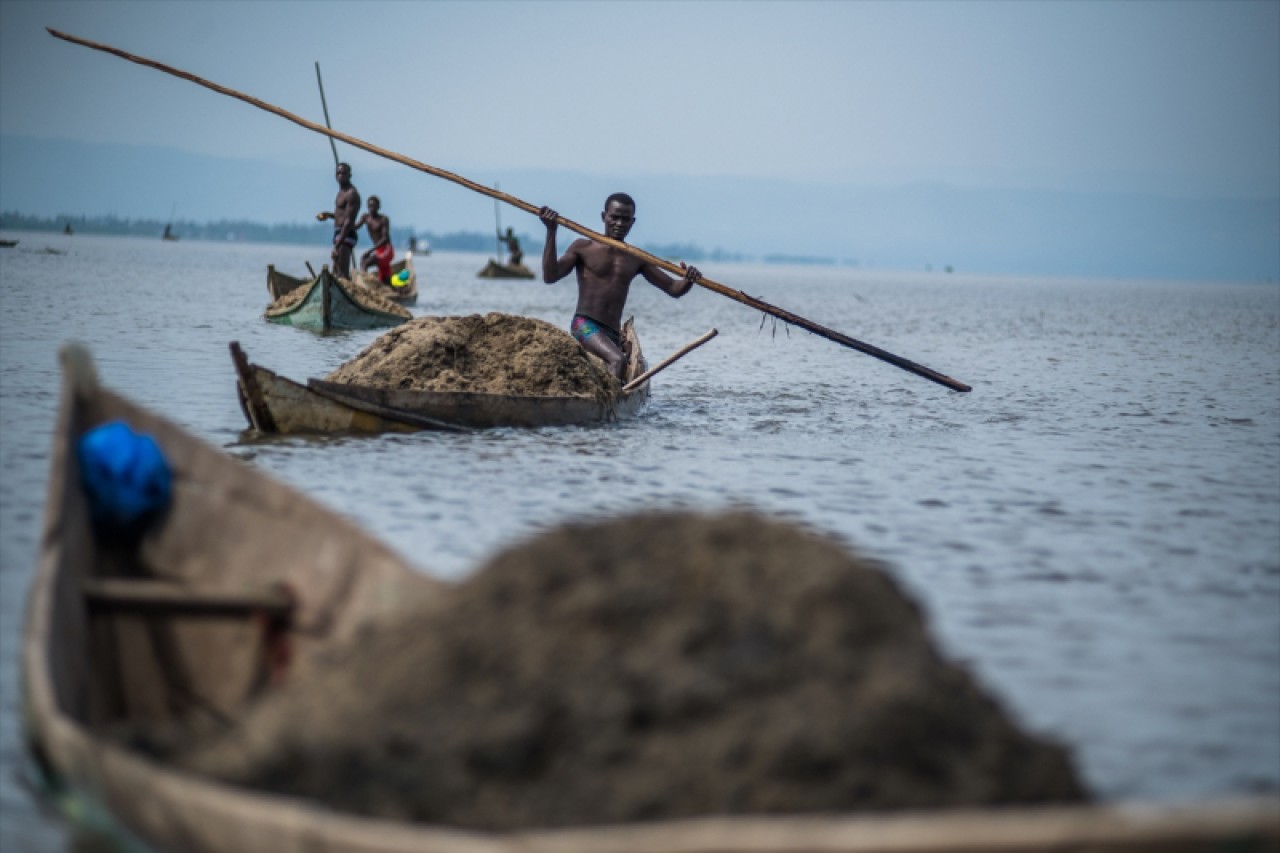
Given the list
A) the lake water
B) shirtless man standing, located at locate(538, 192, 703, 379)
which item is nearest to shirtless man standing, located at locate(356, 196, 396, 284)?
the lake water

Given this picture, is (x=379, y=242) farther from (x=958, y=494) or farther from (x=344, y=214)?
(x=958, y=494)

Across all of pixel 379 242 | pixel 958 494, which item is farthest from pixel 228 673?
pixel 379 242

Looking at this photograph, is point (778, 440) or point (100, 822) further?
point (778, 440)

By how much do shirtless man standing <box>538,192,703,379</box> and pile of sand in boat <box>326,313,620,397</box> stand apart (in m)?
0.81

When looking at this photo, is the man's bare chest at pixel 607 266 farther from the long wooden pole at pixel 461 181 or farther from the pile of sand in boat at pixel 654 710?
the pile of sand in boat at pixel 654 710

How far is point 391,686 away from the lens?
11.0 feet

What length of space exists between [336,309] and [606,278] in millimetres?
11316

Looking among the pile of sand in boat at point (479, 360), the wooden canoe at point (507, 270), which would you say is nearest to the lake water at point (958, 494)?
the pile of sand in boat at point (479, 360)

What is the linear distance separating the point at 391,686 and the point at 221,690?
4.22 ft

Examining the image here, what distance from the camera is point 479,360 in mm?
12344

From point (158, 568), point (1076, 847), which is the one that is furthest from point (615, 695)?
point (158, 568)

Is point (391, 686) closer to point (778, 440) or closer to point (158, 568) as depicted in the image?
point (158, 568)

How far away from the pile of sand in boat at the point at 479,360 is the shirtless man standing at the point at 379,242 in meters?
15.2

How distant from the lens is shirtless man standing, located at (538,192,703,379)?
514 inches
